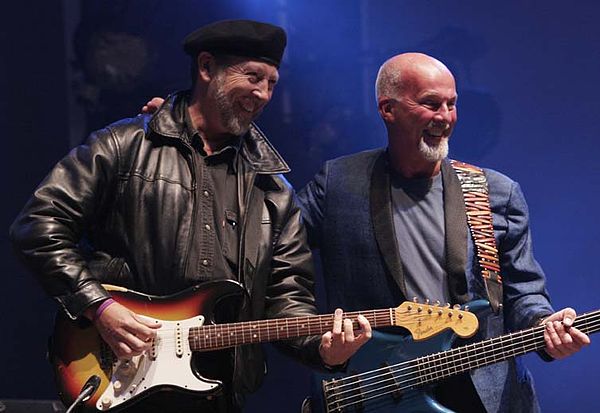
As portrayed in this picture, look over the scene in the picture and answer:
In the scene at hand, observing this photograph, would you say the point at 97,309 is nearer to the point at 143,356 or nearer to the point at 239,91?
the point at 143,356

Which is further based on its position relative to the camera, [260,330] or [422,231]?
[422,231]

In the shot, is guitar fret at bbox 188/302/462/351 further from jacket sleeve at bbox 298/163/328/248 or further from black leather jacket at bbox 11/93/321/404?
jacket sleeve at bbox 298/163/328/248

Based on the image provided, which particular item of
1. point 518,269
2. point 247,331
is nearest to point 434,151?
point 518,269

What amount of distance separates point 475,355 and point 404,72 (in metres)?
1.00

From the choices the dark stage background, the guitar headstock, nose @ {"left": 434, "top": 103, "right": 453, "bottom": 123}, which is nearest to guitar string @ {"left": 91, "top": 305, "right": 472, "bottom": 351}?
the guitar headstock

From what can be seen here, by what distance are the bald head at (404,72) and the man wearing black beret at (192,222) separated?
56cm

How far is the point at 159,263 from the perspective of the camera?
306 centimetres

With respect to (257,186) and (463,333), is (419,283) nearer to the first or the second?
(463,333)

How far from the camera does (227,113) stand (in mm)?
3205

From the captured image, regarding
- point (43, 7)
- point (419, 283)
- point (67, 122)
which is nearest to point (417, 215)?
point (419, 283)

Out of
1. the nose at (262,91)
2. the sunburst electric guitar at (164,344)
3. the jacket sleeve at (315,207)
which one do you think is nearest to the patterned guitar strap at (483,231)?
the jacket sleeve at (315,207)

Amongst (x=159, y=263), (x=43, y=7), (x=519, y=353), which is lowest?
(x=519, y=353)

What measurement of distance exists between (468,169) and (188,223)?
3.49 feet

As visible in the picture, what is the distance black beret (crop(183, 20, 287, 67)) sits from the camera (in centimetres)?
321
